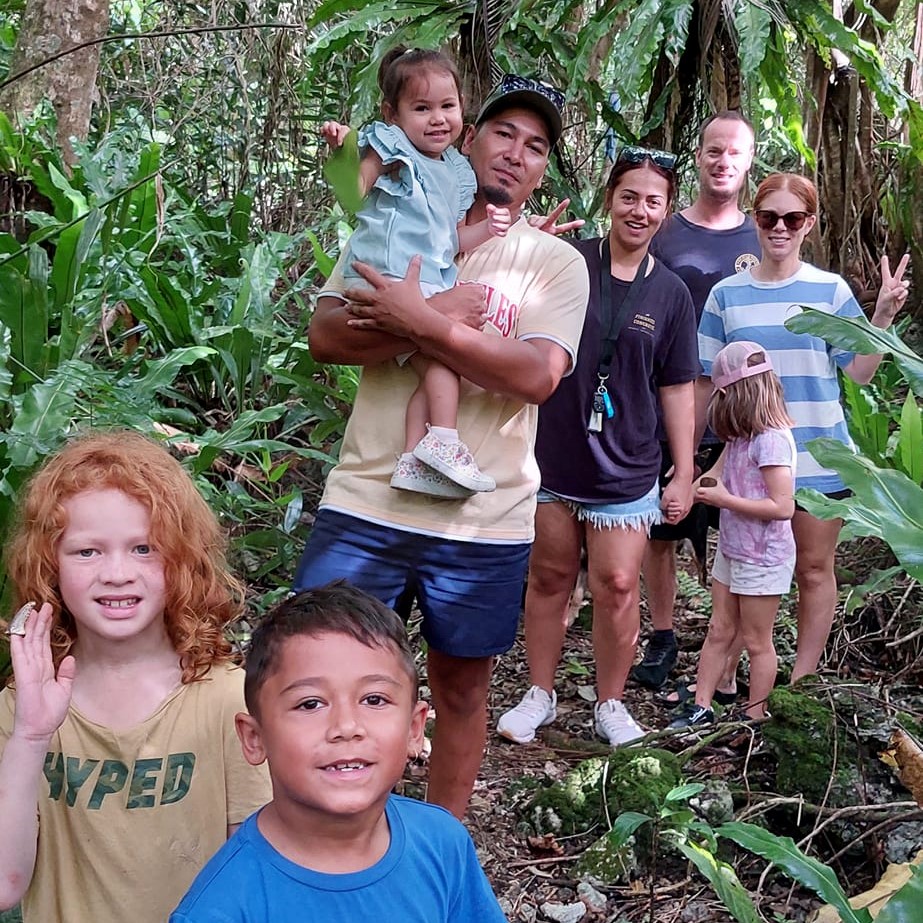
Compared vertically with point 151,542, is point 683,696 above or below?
below

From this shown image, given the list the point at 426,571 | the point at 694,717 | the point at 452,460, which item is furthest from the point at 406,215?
the point at 694,717

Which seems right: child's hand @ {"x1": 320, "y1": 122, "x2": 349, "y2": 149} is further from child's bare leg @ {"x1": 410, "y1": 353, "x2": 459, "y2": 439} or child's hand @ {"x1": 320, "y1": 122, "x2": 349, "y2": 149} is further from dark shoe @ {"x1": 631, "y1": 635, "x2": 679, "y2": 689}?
dark shoe @ {"x1": 631, "y1": 635, "x2": 679, "y2": 689}

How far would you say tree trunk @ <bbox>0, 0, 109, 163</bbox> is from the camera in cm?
510

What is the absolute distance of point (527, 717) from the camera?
3.42 m

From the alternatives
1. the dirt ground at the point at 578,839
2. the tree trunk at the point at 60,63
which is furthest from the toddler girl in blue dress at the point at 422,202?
the tree trunk at the point at 60,63

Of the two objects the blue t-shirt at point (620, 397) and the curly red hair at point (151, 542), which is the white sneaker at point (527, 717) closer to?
the blue t-shirt at point (620, 397)

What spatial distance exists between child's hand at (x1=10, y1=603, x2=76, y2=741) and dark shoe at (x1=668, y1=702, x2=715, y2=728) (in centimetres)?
223

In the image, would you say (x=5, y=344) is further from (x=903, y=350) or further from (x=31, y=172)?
(x=903, y=350)

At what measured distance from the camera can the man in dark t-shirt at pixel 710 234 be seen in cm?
359

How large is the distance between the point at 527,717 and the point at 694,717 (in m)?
0.49

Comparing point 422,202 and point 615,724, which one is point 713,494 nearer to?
point 615,724

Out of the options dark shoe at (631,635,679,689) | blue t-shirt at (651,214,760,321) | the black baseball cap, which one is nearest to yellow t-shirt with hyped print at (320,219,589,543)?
the black baseball cap

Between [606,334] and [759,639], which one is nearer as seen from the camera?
[606,334]

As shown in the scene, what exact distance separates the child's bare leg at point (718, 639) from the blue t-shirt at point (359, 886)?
6.93ft
